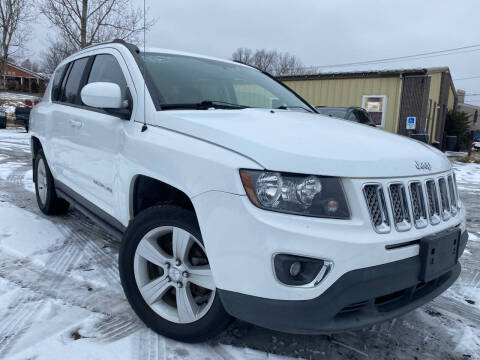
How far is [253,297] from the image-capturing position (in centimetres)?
167

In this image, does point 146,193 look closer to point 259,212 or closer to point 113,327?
point 113,327

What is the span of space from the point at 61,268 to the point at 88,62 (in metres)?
1.78

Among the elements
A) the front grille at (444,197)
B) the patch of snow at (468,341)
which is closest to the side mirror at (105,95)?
the front grille at (444,197)

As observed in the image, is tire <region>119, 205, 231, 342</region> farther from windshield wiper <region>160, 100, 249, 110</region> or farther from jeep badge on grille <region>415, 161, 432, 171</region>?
jeep badge on grille <region>415, 161, 432, 171</region>

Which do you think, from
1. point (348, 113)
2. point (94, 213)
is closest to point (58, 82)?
point (94, 213)

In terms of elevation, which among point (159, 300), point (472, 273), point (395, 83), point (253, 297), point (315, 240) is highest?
point (395, 83)

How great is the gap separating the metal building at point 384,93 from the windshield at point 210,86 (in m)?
11.5

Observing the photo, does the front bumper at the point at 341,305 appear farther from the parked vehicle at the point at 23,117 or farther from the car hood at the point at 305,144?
Answer: the parked vehicle at the point at 23,117

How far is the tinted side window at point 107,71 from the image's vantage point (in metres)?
2.71

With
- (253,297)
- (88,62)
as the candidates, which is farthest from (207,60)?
(253,297)

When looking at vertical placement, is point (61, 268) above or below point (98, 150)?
below

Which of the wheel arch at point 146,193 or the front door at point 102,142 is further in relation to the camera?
the front door at point 102,142

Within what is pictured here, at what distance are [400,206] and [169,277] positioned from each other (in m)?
1.24

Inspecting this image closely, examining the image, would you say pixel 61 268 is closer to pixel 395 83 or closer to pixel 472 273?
pixel 472 273
